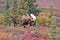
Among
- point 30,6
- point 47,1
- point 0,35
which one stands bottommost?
point 47,1

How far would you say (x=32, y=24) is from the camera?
94.8 ft

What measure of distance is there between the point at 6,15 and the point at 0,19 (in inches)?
199

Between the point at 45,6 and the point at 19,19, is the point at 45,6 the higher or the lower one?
the lower one

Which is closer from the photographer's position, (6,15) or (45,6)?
(6,15)

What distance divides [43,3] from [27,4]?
36.6 m

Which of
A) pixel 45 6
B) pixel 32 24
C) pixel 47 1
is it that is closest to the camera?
pixel 32 24

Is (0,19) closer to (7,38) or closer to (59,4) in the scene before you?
(7,38)

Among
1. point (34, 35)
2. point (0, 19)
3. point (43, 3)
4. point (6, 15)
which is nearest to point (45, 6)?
point (43, 3)

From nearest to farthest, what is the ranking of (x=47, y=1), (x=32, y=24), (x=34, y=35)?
1. (x=34, y=35)
2. (x=32, y=24)
3. (x=47, y=1)

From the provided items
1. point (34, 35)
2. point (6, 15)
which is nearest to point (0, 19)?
point (6, 15)

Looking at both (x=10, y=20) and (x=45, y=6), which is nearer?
(x=10, y=20)

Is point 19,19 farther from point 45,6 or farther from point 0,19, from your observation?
point 45,6

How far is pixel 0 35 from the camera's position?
17328 mm

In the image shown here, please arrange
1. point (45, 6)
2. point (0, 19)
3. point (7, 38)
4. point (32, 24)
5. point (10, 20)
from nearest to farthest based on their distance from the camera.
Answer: point (7, 38) < point (32, 24) < point (10, 20) < point (0, 19) < point (45, 6)
